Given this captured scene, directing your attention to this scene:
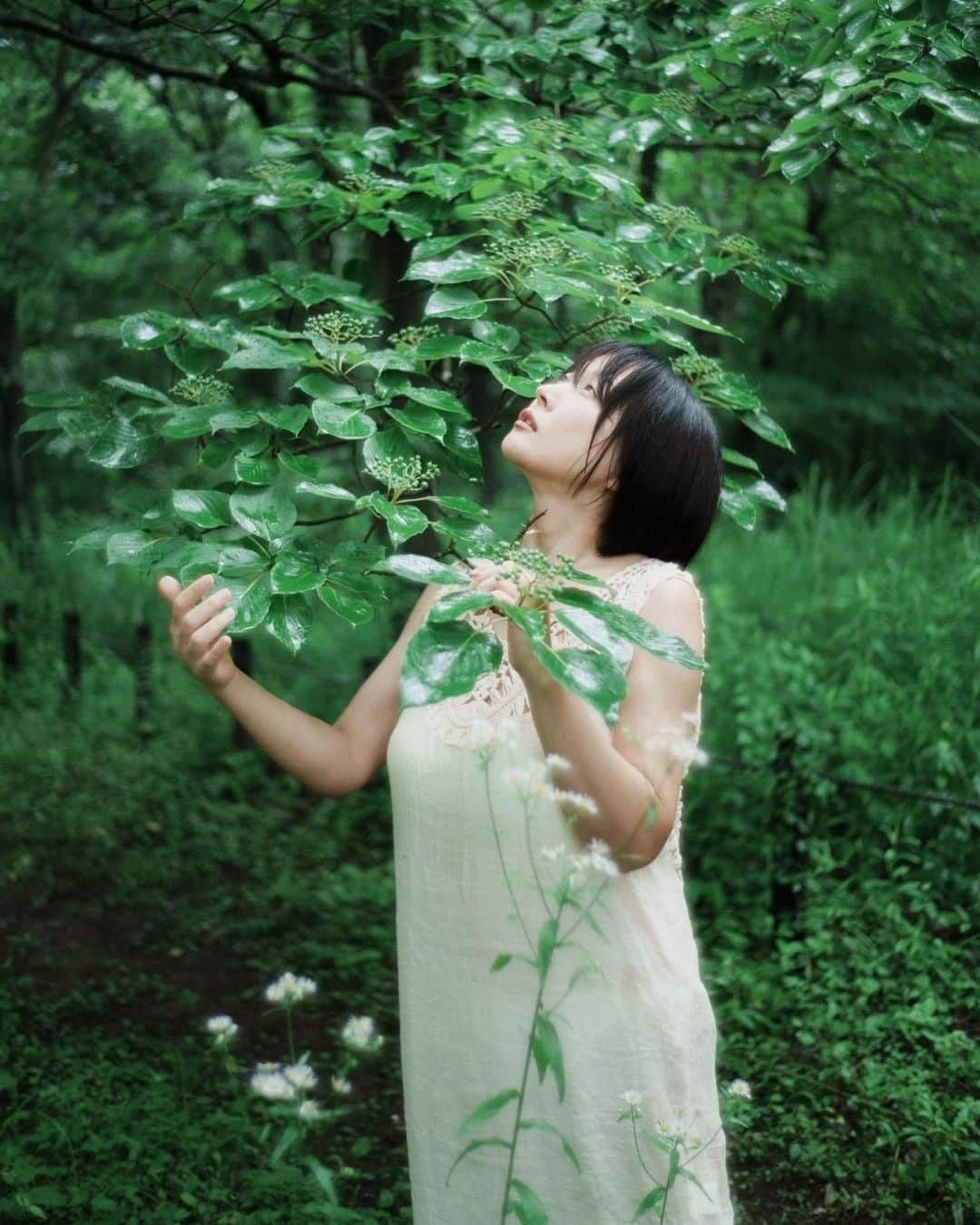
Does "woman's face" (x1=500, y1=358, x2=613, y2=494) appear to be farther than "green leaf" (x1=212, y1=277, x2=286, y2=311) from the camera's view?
No

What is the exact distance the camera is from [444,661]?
1.19 meters

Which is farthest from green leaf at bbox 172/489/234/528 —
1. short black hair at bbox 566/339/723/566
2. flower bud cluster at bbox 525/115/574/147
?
flower bud cluster at bbox 525/115/574/147

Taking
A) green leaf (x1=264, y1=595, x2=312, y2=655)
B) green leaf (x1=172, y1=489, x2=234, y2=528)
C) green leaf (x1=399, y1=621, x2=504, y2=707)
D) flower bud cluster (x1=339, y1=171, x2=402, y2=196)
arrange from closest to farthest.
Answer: green leaf (x1=399, y1=621, x2=504, y2=707), green leaf (x1=264, y1=595, x2=312, y2=655), green leaf (x1=172, y1=489, x2=234, y2=528), flower bud cluster (x1=339, y1=171, x2=402, y2=196)

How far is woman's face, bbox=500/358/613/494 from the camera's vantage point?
1.67 metres

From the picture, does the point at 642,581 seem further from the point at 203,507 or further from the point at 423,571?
the point at 203,507

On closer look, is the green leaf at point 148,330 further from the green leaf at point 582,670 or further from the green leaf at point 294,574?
the green leaf at point 582,670

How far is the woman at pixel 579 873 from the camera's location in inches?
60.2

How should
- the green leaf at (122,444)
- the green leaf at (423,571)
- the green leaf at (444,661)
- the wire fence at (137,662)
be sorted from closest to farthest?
the green leaf at (444,661) < the green leaf at (423,571) < the green leaf at (122,444) < the wire fence at (137,662)

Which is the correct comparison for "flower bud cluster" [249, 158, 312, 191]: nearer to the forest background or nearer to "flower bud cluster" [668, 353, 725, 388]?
the forest background

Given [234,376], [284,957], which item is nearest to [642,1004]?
[284,957]

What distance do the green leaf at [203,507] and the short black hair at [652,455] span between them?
1.71 feet

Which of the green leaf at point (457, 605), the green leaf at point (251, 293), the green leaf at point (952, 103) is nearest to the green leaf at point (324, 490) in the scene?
the green leaf at point (457, 605)

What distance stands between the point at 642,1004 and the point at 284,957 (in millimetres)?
2651

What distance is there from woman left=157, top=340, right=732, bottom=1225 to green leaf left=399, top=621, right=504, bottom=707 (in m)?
0.27
